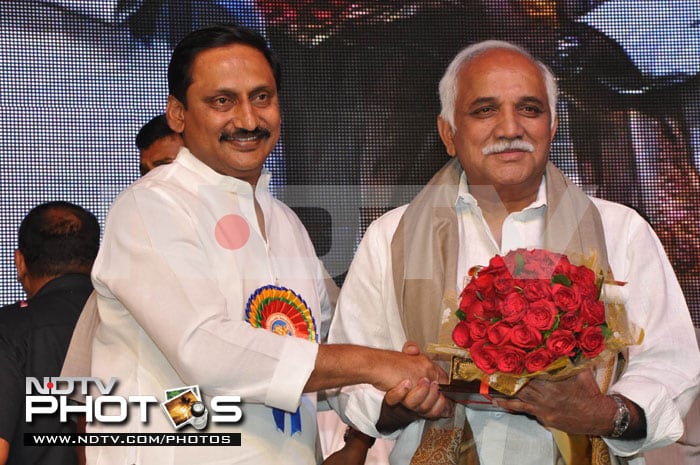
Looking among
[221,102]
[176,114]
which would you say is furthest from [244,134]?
[176,114]

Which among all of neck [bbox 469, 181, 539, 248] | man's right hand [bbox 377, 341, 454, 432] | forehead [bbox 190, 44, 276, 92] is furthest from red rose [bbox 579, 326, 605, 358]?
forehead [bbox 190, 44, 276, 92]

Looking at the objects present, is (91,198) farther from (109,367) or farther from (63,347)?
(109,367)

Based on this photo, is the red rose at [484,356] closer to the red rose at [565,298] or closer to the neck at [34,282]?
the red rose at [565,298]

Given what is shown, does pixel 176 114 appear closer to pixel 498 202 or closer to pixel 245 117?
pixel 245 117

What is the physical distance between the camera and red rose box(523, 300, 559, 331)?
3035 millimetres

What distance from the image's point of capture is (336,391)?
3752 mm

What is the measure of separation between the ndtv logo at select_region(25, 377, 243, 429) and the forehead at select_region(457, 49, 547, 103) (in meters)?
1.30

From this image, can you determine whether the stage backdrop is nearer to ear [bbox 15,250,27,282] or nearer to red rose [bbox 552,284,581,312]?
ear [bbox 15,250,27,282]

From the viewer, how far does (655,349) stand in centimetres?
347

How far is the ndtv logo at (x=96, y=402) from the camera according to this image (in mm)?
3430

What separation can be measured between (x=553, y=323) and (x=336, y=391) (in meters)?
0.97

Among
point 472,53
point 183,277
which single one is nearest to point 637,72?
point 472,53

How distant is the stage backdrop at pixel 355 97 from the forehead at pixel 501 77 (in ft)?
3.88

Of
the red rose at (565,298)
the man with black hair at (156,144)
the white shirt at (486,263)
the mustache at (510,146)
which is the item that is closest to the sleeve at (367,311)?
the white shirt at (486,263)
